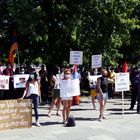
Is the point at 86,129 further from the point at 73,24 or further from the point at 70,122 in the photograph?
the point at 73,24

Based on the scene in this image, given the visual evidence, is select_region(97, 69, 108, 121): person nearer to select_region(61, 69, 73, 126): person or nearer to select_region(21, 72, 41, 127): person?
select_region(61, 69, 73, 126): person

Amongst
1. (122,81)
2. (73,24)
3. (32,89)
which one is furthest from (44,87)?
(32,89)

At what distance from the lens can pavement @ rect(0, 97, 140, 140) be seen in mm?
11336

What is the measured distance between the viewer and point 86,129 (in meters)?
12.4

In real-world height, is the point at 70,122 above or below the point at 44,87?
below

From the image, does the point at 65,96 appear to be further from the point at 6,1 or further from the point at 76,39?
the point at 6,1

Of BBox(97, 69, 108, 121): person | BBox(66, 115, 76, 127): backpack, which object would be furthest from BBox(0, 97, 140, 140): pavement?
BBox(97, 69, 108, 121): person

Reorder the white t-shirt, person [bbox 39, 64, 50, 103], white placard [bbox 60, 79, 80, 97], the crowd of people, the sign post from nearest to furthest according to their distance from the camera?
the white t-shirt → the crowd of people → white placard [bbox 60, 79, 80, 97] → the sign post → person [bbox 39, 64, 50, 103]

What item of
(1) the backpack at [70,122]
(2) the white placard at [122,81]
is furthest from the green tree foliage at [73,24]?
(1) the backpack at [70,122]

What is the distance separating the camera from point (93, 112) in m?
15.9

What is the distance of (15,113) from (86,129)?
2.05 meters

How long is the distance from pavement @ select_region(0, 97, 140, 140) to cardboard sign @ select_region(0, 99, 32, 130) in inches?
6.9

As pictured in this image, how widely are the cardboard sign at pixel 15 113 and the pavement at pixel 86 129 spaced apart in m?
0.18

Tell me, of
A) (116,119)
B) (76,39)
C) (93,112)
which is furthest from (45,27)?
(116,119)
